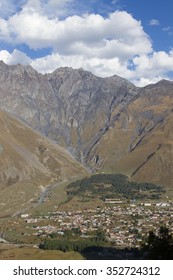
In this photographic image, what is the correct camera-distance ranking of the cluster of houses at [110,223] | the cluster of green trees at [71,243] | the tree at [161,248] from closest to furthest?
1. the tree at [161,248]
2. the cluster of green trees at [71,243]
3. the cluster of houses at [110,223]

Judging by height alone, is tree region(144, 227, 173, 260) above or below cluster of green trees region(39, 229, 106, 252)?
above

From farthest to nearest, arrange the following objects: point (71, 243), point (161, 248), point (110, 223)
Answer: point (110, 223), point (71, 243), point (161, 248)

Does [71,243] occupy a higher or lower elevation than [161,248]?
lower

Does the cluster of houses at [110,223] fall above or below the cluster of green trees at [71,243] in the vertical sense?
above

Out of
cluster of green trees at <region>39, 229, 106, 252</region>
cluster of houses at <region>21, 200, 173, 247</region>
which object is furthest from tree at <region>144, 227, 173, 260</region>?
cluster of houses at <region>21, 200, 173, 247</region>

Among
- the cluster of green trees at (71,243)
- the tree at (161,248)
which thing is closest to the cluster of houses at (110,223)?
the cluster of green trees at (71,243)

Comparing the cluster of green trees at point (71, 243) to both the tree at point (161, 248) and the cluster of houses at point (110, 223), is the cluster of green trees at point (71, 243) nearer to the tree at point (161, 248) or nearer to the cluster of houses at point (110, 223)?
the cluster of houses at point (110, 223)

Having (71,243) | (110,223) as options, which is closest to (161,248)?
(71,243)

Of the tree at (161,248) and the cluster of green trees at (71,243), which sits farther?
A: the cluster of green trees at (71,243)

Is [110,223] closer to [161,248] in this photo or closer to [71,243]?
[71,243]

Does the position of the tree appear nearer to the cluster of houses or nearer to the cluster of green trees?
the cluster of green trees

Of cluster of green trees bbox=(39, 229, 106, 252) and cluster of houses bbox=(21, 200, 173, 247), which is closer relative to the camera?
cluster of green trees bbox=(39, 229, 106, 252)
